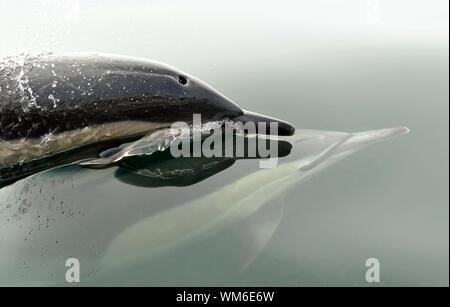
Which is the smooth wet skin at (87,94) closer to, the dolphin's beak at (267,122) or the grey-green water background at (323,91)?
the dolphin's beak at (267,122)

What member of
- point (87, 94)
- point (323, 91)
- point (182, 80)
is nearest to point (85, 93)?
point (87, 94)

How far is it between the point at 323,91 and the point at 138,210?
279cm

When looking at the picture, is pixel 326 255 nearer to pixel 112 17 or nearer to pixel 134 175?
pixel 134 175

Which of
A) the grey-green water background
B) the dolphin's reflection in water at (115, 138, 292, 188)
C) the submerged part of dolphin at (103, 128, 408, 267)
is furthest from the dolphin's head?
the grey-green water background

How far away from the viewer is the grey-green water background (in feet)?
11.3

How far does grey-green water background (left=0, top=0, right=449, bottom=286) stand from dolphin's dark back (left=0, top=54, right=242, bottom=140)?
3.85ft

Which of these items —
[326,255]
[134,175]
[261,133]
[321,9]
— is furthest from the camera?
[321,9]

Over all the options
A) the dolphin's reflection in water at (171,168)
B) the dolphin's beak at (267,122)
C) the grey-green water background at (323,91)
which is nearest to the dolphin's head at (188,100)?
the dolphin's beak at (267,122)

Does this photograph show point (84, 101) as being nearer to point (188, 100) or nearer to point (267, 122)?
Answer: point (188, 100)

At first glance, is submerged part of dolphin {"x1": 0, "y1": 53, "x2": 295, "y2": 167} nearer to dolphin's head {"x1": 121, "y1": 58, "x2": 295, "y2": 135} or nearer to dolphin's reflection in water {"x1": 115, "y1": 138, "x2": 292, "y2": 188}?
dolphin's head {"x1": 121, "y1": 58, "x2": 295, "y2": 135}

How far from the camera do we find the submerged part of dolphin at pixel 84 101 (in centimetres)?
392

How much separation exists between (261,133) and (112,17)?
11.8ft
